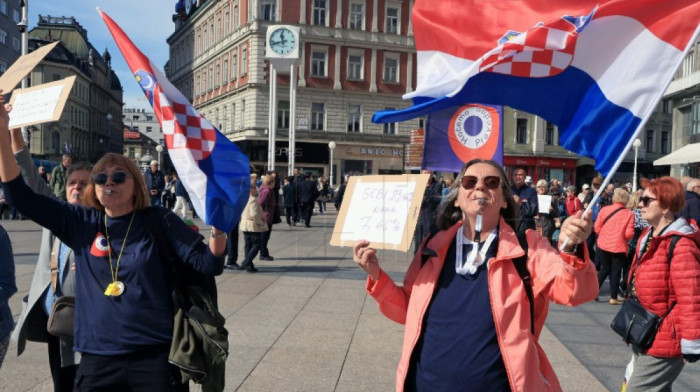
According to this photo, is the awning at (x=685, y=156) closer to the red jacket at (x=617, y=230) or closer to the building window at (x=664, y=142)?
the building window at (x=664, y=142)

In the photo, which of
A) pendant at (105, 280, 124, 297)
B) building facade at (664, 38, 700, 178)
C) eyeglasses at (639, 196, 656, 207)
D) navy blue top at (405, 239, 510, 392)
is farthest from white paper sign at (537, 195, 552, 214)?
building facade at (664, 38, 700, 178)

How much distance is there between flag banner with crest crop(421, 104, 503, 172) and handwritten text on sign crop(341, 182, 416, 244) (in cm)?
186

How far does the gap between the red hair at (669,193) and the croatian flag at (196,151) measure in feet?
8.60

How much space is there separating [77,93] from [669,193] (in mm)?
88482

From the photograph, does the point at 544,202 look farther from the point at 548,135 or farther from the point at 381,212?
the point at 548,135

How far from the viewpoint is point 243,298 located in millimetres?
8422

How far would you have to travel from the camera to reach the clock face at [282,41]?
28781 millimetres

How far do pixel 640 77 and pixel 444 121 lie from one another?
1555 mm

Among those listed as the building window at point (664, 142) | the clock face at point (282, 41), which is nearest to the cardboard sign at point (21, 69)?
the clock face at point (282, 41)

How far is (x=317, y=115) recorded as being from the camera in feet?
150

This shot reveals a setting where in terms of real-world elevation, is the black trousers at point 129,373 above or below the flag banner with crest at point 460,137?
below

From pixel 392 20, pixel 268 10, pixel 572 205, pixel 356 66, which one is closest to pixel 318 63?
pixel 356 66

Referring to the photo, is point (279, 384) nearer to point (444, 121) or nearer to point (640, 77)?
point (444, 121)

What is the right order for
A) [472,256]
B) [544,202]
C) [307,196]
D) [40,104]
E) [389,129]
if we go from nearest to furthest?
1. [472,256]
2. [40,104]
3. [544,202]
4. [307,196]
5. [389,129]
